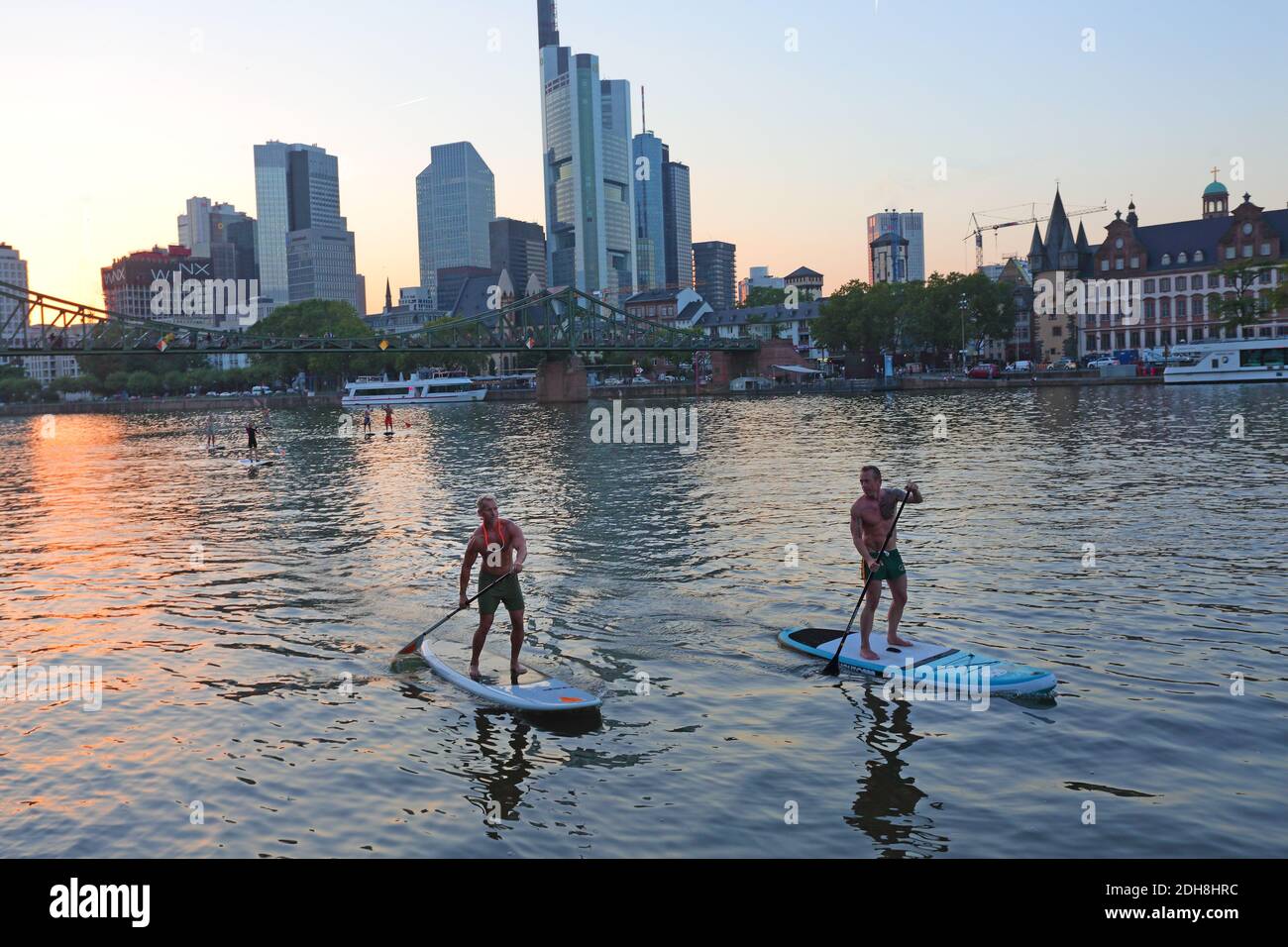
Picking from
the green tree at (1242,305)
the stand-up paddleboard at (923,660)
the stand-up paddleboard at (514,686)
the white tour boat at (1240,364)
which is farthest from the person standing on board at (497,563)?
the green tree at (1242,305)

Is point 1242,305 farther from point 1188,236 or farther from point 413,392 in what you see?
point 413,392

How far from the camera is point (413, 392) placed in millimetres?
149750

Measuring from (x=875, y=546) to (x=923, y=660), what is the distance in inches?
62.8

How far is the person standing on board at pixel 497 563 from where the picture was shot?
13906 millimetres

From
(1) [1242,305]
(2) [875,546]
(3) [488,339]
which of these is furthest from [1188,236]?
(2) [875,546]

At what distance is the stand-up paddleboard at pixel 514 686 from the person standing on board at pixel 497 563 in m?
0.25

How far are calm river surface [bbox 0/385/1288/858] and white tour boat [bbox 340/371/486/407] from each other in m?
114

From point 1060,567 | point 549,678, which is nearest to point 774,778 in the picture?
point 549,678

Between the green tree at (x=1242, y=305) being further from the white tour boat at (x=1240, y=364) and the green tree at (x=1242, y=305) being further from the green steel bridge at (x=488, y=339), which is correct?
the green steel bridge at (x=488, y=339)

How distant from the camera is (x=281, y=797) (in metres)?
11.0

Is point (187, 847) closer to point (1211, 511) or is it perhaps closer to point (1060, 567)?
point (1060, 567)

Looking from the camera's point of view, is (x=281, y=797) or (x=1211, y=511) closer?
(x=281, y=797)
